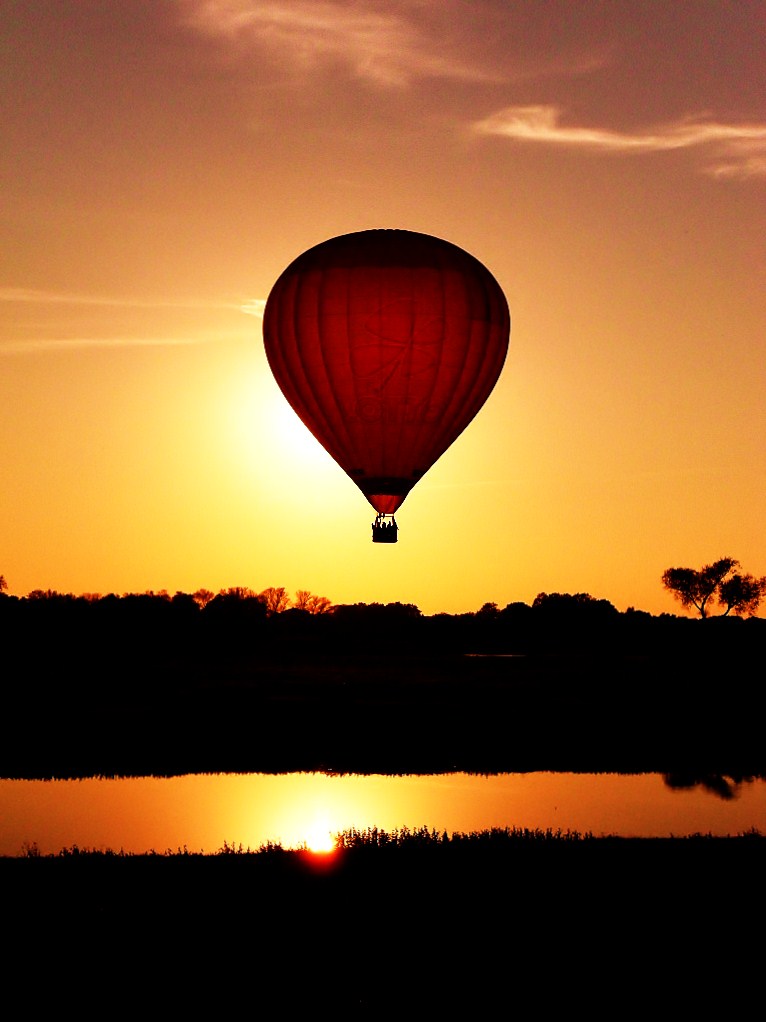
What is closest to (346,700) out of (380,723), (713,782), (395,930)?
(380,723)

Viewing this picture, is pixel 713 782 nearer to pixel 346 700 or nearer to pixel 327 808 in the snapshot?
pixel 327 808

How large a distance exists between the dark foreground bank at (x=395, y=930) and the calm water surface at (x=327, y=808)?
9.56 meters

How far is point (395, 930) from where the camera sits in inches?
768

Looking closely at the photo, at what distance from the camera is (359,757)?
4816 centimetres

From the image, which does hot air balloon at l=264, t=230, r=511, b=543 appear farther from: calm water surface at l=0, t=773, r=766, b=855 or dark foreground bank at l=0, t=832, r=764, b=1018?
dark foreground bank at l=0, t=832, r=764, b=1018

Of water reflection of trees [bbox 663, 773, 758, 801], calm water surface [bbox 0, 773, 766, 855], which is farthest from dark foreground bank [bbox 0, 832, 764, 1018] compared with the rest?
water reflection of trees [bbox 663, 773, 758, 801]

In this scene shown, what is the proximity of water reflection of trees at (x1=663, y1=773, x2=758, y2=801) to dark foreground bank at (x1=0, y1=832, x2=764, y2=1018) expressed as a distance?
669 inches

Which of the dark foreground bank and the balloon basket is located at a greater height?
the balloon basket

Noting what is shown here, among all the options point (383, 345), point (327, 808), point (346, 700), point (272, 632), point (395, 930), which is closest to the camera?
point (395, 930)

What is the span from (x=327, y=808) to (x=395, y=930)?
21389 millimetres

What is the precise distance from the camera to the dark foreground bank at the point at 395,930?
16.4 metres

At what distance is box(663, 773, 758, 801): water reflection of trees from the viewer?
140 ft

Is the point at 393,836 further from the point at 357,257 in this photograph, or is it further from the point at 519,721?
the point at 519,721

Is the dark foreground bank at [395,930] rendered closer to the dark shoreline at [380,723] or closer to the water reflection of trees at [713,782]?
the water reflection of trees at [713,782]
